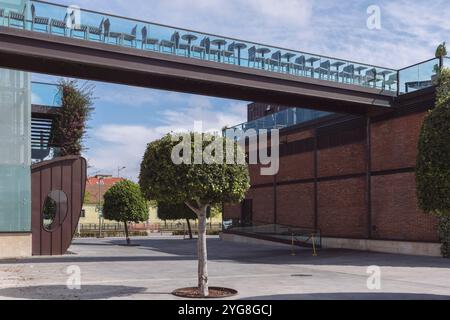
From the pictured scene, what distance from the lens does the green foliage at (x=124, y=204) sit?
3250 cm

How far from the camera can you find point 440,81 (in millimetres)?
21156

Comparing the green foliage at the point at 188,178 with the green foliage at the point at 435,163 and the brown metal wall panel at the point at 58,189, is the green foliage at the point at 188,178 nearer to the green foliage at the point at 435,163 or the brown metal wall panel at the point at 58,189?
the green foliage at the point at 435,163

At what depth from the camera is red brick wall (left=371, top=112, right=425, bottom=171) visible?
74.7ft

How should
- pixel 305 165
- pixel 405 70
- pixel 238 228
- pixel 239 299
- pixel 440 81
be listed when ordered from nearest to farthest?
pixel 239 299 < pixel 440 81 < pixel 405 70 < pixel 305 165 < pixel 238 228

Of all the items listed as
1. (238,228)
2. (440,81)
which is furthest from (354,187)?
(238,228)

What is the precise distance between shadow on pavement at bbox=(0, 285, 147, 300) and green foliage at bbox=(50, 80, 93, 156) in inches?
610

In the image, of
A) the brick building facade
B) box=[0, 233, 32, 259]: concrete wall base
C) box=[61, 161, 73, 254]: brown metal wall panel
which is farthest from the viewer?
box=[61, 161, 73, 254]: brown metal wall panel

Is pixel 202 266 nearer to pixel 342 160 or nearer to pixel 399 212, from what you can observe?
pixel 399 212

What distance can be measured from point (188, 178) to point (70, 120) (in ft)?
62.3

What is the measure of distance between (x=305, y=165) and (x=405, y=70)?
8570 millimetres

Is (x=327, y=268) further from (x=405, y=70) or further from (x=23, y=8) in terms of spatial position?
(x=23, y=8)

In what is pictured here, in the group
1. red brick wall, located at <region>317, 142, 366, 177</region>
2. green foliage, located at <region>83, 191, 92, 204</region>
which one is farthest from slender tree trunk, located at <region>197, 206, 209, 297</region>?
green foliage, located at <region>83, 191, 92, 204</region>

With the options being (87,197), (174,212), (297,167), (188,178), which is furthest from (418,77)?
(87,197)

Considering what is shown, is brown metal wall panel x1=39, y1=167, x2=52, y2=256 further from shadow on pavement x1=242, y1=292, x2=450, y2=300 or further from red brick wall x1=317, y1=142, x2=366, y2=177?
shadow on pavement x1=242, y1=292, x2=450, y2=300
